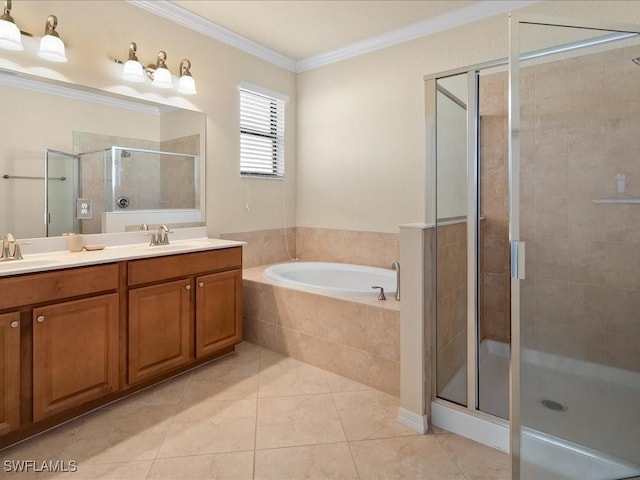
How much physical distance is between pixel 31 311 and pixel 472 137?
2.29 meters

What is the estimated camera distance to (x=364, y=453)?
1.73 metres

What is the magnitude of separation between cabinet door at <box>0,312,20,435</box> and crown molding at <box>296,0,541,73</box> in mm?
3254

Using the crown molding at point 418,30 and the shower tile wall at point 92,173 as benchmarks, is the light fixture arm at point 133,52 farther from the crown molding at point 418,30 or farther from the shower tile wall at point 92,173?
the crown molding at point 418,30

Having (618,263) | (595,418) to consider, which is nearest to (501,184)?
(618,263)

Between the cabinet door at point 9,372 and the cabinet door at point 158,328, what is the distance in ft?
1.72

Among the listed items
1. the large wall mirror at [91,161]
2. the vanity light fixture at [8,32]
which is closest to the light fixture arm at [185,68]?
the large wall mirror at [91,161]

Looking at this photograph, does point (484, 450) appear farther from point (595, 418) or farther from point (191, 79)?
point (191, 79)

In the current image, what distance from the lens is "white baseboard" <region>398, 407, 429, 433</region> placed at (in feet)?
6.20

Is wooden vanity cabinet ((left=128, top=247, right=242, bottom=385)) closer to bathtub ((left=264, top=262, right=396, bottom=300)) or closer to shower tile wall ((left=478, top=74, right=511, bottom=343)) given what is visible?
bathtub ((left=264, top=262, right=396, bottom=300))

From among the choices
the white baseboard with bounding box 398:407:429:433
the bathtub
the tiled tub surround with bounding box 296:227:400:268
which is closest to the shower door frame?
the white baseboard with bounding box 398:407:429:433

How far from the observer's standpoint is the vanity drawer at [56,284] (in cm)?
165

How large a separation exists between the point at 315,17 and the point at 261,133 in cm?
116

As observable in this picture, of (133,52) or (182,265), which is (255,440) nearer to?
(182,265)

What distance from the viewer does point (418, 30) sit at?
10.0 feet
